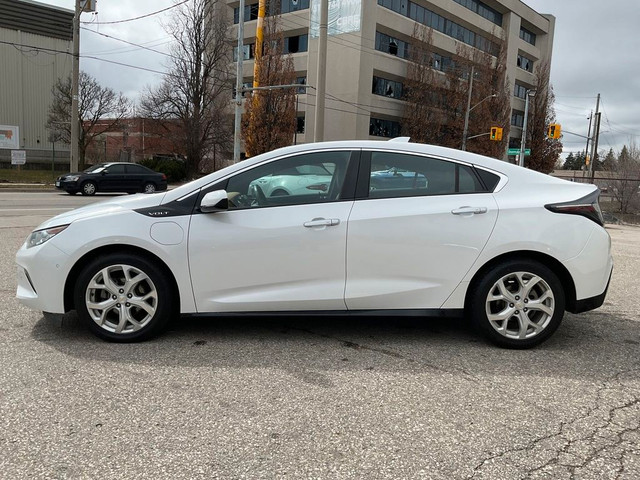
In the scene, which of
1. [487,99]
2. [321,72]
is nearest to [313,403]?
[321,72]

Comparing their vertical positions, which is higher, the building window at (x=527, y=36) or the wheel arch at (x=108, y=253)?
the building window at (x=527, y=36)

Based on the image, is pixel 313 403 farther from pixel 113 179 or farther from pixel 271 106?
pixel 271 106

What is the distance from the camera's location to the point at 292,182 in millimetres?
4031

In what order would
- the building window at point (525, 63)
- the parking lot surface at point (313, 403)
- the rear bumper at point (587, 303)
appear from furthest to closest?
the building window at point (525, 63), the rear bumper at point (587, 303), the parking lot surface at point (313, 403)

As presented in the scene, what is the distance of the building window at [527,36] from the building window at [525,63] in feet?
6.68

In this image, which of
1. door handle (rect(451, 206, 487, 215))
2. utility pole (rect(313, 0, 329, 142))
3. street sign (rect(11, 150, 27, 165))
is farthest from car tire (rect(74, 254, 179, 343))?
street sign (rect(11, 150, 27, 165))

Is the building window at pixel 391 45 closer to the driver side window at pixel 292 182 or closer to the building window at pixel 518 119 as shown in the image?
the building window at pixel 518 119

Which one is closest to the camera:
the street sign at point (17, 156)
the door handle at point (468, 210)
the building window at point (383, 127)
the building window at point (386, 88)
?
the door handle at point (468, 210)

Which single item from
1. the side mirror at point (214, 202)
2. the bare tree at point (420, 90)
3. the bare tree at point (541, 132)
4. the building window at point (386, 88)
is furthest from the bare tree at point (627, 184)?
the bare tree at point (541, 132)

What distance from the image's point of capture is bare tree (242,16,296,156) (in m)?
34.7

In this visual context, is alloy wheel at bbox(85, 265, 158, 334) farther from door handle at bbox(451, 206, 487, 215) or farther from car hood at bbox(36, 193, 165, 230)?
door handle at bbox(451, 206, 487, 215)

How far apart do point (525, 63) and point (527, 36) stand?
10.2 feet

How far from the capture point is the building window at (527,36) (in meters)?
60.7

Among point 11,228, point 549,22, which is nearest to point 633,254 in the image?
point 11,228
